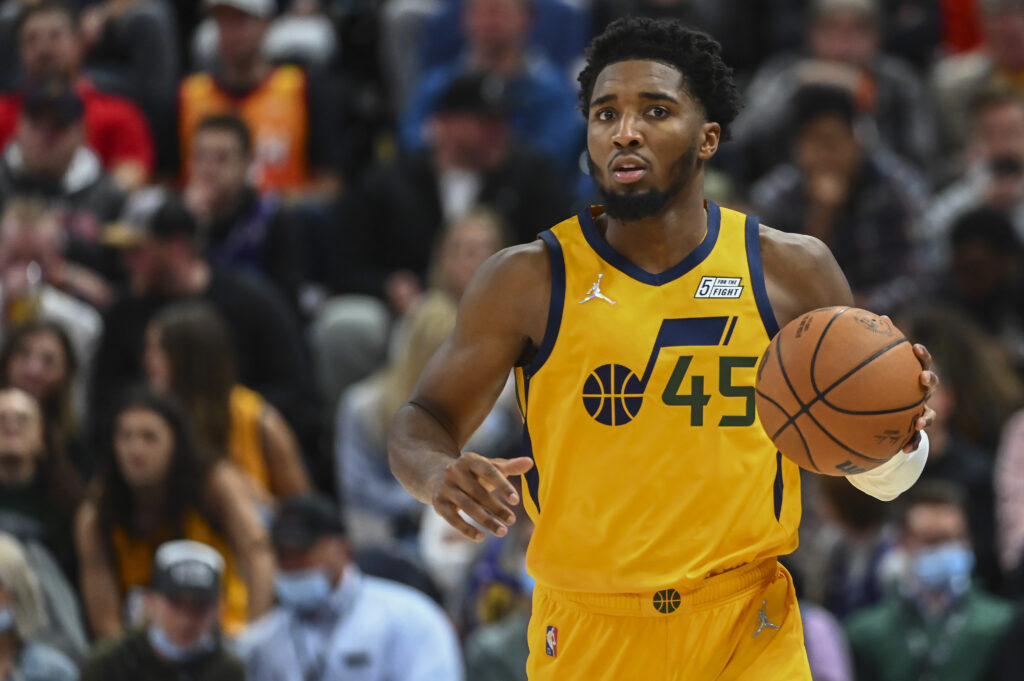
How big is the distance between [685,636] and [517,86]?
6.45 meters

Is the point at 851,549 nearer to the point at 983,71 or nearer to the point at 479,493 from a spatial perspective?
the point at 983,71

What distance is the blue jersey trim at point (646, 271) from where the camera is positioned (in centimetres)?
456

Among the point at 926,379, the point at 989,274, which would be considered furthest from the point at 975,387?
the point at 926,379

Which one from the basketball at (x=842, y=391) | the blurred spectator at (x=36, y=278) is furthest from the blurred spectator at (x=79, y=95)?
the basketball at (x=842, y=391)

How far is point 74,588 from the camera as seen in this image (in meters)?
7.95

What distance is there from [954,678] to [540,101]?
180 inches

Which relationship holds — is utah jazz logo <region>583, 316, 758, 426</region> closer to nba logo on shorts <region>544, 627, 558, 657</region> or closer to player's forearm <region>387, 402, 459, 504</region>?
player's forearm <region>387, 402, 459, 504</region>

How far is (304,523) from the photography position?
750cm

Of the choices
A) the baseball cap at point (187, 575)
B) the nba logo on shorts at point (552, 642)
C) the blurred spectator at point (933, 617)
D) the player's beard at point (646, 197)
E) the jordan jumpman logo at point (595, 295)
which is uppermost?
the player's beard at point (646, 197)

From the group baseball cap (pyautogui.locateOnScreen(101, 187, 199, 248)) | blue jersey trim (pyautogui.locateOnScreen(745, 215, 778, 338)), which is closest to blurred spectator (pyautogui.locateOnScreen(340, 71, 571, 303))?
baseball cap (pyautogui.locateOnScreen(101, 187, 199, 248))

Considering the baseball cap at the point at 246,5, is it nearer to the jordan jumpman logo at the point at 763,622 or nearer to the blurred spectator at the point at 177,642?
the blurred spectator at the point at 177,642

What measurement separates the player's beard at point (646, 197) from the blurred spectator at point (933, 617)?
3.65 m

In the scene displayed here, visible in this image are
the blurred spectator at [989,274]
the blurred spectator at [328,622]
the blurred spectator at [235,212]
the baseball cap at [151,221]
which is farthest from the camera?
the blurred spectator at [235,212]

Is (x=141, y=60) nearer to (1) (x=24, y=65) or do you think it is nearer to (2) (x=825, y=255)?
(1) (x=24, y=65)
